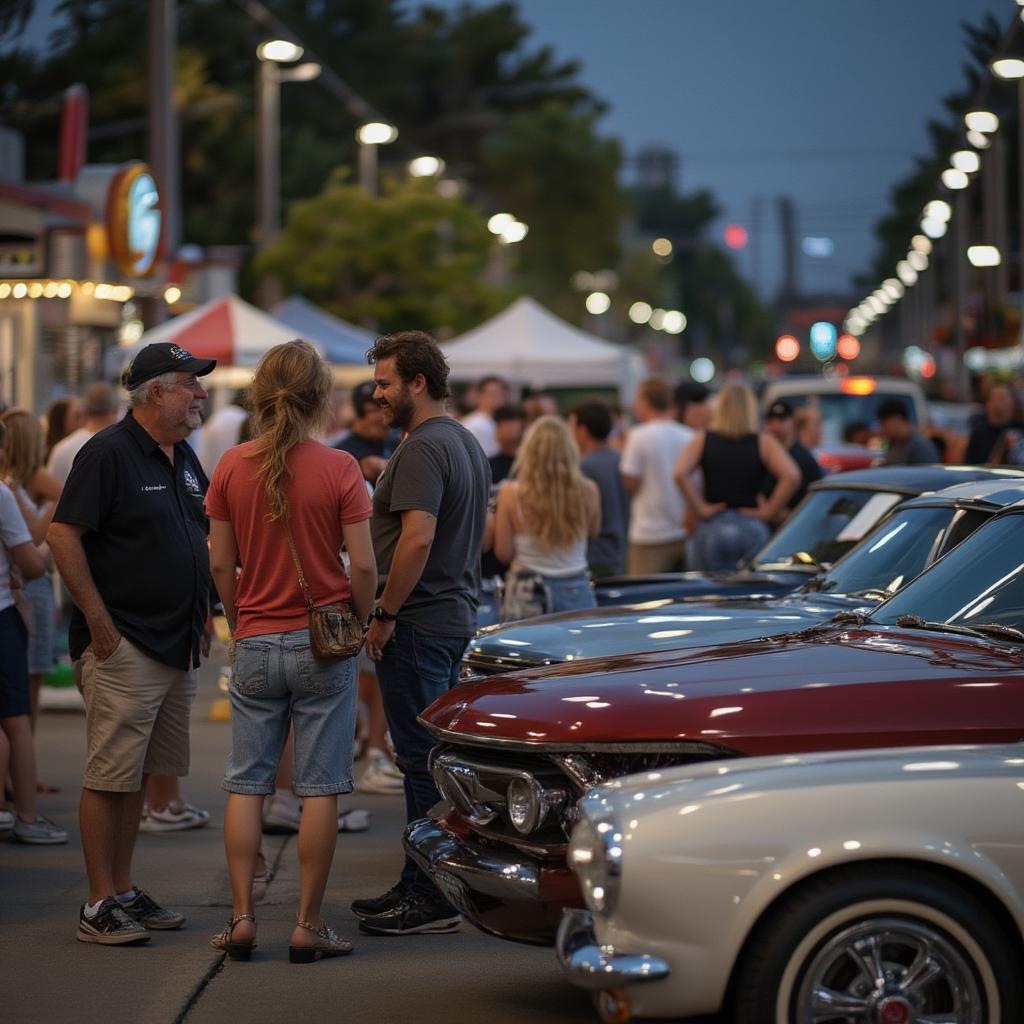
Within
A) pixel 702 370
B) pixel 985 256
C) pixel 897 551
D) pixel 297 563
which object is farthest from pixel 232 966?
pixel 702 370

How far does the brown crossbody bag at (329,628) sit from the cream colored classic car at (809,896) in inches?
65.2

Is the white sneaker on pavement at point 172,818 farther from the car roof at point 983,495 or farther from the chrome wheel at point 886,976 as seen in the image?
the chrome wheel at point 886,976

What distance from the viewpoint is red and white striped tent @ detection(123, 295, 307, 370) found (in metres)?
19.9

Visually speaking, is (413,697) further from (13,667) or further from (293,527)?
(13,667)

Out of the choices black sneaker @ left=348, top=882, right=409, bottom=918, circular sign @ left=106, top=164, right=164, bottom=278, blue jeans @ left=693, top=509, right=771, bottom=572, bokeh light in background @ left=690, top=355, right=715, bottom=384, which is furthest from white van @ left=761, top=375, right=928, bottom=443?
bokeh light in background @ left=690, top=355, right=715, bottom=384

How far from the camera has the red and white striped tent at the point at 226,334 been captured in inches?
782

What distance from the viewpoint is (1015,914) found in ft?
15.1

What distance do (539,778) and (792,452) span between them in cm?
915

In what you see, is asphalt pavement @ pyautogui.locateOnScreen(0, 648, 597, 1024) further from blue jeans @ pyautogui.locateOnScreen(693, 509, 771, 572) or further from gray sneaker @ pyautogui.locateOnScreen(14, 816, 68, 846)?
blue jeans @ pyautogui.locateOnScreen(693, 509, 771, 572)

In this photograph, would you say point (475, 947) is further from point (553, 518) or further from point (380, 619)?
point (553, 518)

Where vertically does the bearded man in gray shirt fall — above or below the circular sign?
below

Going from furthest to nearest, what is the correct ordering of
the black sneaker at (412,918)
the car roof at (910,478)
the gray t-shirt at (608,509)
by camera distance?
the gray t-shirt at (608,509) → the car roof at (910,478) → the black sneaker at (412,918)

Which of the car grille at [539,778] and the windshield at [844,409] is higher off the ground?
the windshield at [844,409]

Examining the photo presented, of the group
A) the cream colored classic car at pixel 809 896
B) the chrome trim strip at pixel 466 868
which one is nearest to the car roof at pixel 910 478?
the chrome trim strip at pixel 466 868
